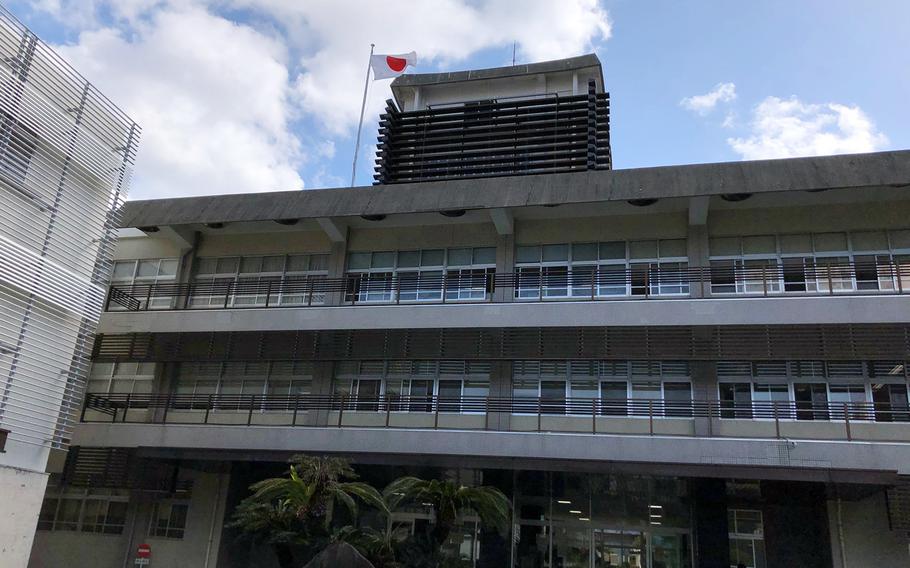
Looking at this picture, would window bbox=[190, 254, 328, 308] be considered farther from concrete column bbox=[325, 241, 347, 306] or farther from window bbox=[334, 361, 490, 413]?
window bbox=[334, 361, 490, 413]

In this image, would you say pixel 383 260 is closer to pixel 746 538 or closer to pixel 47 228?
pixel 47 228

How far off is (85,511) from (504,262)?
12874mm

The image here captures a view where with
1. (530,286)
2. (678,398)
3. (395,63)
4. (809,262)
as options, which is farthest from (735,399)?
(395,63)

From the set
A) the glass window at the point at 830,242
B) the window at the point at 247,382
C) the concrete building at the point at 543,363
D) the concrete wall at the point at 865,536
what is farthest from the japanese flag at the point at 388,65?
the concrete wall at the point at 865,536

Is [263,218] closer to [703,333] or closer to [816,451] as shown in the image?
[703,333]

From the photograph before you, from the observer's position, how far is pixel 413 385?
1934 cm

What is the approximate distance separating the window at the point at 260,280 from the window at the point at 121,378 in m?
2.25

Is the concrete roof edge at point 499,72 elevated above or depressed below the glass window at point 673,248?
above

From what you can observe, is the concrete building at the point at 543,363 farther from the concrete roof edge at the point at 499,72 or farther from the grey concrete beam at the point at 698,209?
the concrete roof edge at the point at 499,72

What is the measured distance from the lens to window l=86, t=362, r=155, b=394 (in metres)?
21.1

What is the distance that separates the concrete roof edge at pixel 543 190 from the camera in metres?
16.6

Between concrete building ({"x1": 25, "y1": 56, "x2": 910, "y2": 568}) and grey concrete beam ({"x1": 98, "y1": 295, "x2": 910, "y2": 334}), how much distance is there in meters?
0.05

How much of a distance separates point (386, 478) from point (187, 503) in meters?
5.56

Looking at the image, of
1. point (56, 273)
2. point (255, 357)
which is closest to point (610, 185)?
point (255, 357)
